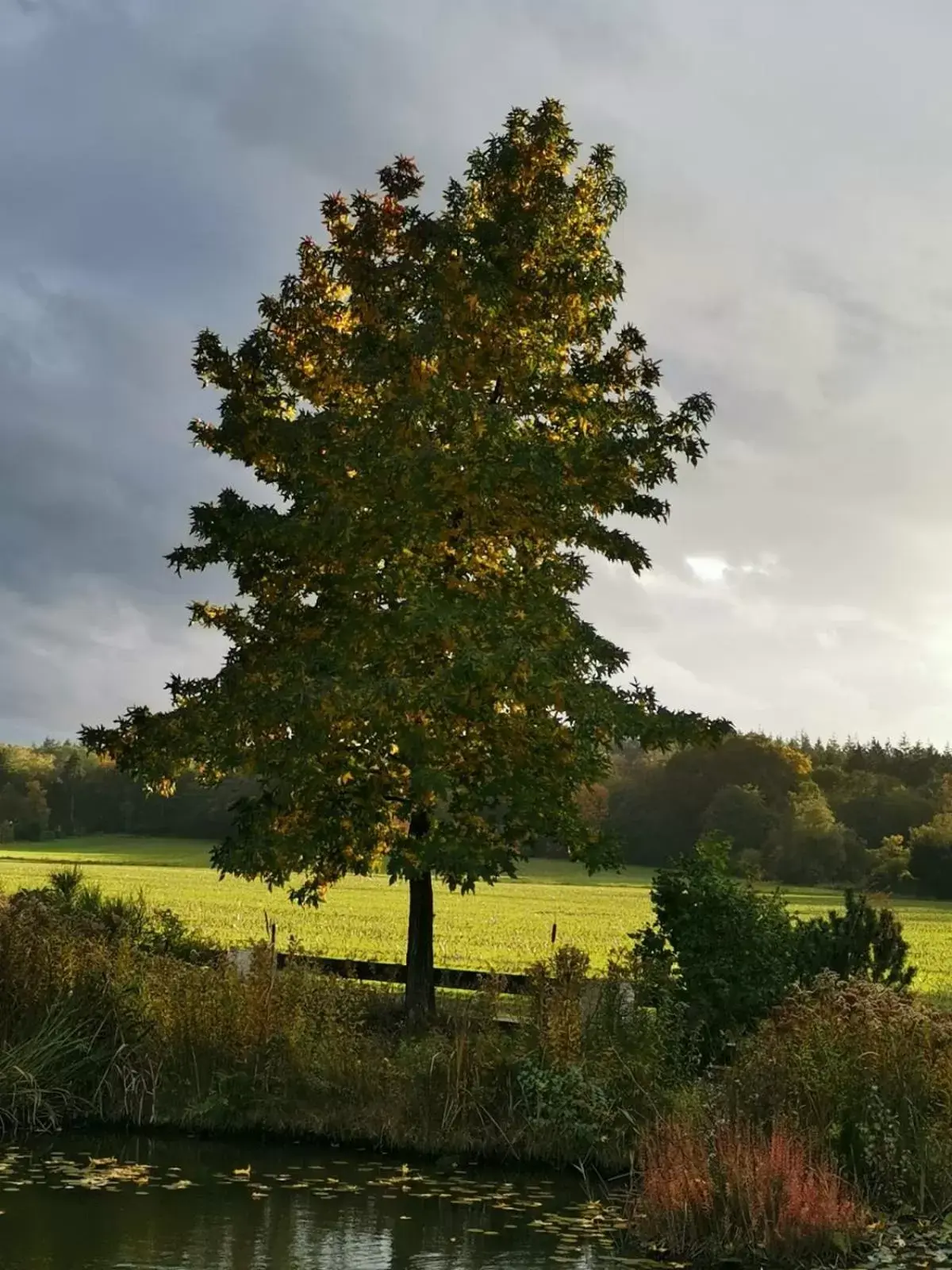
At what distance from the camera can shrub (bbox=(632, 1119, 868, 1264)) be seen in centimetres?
1348

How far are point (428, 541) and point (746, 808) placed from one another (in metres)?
108

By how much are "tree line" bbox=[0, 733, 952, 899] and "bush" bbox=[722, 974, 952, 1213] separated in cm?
7491

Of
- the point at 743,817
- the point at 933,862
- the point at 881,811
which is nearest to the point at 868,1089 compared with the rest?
the point at 933,862

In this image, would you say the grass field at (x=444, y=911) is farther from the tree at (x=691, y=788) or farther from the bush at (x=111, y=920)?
the tree at (x=691, y=788)

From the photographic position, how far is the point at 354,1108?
18.5m

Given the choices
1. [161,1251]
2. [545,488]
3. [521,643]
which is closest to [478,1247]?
[161,1251]

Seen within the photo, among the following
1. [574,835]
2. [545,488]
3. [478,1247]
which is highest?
[545,488]

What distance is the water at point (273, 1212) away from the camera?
13.4 metres

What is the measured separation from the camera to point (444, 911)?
6762 centimetres

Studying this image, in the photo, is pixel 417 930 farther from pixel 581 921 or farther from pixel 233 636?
pixel 581 921

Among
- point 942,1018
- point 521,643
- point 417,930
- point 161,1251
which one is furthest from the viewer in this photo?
point 417,930

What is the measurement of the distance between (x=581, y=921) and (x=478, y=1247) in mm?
50117

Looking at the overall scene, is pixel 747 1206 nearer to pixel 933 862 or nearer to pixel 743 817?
pixel 933 862

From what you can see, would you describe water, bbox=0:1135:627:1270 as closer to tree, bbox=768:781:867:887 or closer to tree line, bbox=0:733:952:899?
tree line, bbox=0:733:952:899
